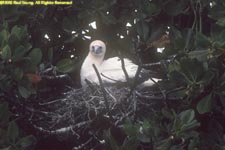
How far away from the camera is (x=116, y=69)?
6418mm

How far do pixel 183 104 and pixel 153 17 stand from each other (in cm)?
82

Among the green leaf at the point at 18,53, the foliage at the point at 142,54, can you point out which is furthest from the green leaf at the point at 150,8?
the green leaf at the point at 18,53

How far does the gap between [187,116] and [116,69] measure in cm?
169

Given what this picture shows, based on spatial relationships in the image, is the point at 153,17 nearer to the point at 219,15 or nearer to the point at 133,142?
the point at 219,15

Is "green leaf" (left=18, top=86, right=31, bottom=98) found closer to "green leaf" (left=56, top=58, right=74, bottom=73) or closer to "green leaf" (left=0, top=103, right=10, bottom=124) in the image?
"green leaf" (left=0, top=103, right=10, bottom=124)

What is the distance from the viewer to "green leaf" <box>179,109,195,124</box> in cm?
480

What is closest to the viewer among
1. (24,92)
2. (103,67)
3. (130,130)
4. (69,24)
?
(130,130)

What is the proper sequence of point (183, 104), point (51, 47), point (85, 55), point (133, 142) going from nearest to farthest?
point (133, 142), point (183, 104), point (51, 47), point (85, 55)

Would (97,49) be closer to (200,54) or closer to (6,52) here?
(6,52)

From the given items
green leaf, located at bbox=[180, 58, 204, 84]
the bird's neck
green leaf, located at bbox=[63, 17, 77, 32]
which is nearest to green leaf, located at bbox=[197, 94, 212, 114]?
green leaf, located at bbox=[180, 58, 204, 84]

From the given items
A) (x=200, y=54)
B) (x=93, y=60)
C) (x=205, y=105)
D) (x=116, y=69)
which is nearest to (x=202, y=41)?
(x=200, y=54)

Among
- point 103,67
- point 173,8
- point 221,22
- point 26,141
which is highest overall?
point 173,8

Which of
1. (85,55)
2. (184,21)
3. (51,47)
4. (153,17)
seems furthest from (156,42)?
(85,55)

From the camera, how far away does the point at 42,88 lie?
5.90m
